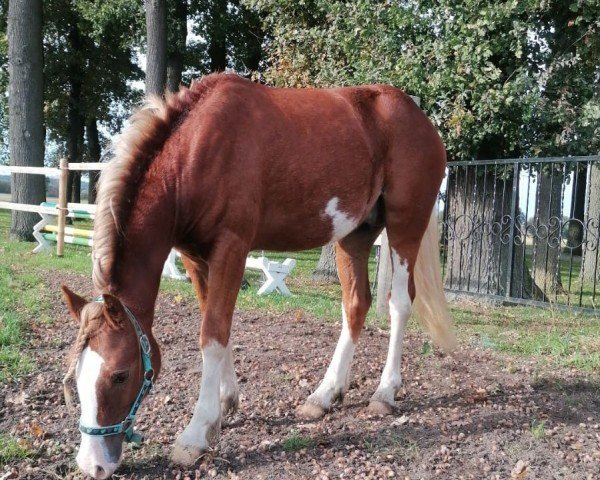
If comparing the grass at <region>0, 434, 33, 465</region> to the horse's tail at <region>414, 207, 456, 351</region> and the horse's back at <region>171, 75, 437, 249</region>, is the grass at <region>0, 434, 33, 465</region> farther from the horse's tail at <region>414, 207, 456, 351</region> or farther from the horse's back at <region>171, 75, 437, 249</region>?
the horse's tail at <region>414, 207, 456, 351</region>

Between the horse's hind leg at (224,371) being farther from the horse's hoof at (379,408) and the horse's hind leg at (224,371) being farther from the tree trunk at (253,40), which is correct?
the tree trunk at (253,40)

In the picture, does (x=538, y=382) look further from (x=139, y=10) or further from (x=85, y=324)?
(x=139, y=10)

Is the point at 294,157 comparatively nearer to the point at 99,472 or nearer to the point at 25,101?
the point at 99,472

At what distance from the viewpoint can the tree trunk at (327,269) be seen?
9484 mm

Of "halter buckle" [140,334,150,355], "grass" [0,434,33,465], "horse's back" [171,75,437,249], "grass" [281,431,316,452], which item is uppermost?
"horse's back" [171,75,437,249]

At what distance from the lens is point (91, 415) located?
221cm

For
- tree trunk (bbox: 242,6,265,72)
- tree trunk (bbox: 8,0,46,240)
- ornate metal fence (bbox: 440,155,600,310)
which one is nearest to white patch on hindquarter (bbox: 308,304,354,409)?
ornate metal fence (bbox: 440,155,600,310)

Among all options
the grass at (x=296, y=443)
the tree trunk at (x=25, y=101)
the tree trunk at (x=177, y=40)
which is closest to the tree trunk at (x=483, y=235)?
the grass at (x=296, y=443)

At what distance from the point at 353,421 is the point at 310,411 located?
0.26 meters

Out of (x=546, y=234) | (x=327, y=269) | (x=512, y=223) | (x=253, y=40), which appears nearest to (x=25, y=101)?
(x=253, y=40)

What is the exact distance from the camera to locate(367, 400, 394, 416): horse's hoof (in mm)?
3244

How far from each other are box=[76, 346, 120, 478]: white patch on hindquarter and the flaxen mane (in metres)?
0.35

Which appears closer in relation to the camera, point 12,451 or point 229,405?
point 12,451

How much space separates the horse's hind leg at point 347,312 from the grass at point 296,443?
33 cm
